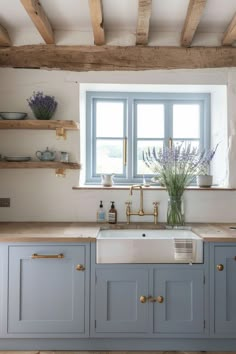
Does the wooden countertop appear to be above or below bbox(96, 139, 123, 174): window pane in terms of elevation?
below

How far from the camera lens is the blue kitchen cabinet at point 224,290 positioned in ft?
7.52

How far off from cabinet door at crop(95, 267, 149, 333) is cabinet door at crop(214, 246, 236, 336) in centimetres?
49

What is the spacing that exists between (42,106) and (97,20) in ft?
2.66

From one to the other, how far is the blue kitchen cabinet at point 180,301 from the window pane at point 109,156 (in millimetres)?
1223

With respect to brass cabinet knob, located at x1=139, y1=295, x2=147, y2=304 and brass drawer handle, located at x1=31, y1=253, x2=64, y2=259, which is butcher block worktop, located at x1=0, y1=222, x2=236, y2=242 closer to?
brass drawer handle, located at x1=31, y1=253, x2=64, y2=259

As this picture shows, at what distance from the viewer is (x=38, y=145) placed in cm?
292

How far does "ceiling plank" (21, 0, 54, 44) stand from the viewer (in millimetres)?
2200

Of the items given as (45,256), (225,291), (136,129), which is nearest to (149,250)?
(225,291)

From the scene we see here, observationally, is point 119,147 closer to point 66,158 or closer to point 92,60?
point 66,158

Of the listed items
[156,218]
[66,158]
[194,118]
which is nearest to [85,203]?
[66,158]

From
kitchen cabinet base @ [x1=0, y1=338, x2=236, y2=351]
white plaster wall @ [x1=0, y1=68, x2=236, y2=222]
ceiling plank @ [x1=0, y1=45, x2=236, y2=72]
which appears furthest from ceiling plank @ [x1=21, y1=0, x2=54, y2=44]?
kitchen cabinet base @ [x1=0, y1=338, x2=236, y2=351]

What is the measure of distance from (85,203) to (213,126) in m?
1.41

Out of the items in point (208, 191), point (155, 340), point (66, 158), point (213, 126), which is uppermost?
point (213, 126)

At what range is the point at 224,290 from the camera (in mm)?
2293
